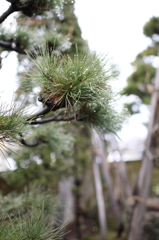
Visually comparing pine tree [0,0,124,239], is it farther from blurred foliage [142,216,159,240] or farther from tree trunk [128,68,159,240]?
blurred foliage [142,216,159,240]

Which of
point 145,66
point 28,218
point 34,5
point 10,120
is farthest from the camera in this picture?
point 145,66

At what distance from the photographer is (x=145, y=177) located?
97.9 inches

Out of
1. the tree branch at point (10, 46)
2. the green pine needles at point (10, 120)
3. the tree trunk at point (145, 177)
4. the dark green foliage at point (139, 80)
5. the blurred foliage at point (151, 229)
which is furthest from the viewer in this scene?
the dark green foliage at point (139, 80)

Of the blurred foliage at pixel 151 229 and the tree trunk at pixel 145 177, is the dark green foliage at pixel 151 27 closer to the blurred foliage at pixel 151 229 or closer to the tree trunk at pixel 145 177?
the tree trunk at pixel 145 177

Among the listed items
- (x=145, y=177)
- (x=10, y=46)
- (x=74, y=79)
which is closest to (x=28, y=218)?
(x=74, y=79)

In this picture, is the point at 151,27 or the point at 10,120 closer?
the point at 10,120

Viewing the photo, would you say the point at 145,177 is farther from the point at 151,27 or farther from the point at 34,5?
the point at 151,27

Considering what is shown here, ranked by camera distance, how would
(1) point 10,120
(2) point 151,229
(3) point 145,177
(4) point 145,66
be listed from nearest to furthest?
(1) point 10,120
(3) point 145,177
(2) point 151,229
(4) point 145,66

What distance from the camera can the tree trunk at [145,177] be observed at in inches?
93.4

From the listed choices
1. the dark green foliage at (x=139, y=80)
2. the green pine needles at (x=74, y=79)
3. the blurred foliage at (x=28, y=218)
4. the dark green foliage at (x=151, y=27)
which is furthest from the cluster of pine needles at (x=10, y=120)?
the dark green foliage at (x=151, y=27)

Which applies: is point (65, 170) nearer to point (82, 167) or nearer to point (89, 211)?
point (82, 167)

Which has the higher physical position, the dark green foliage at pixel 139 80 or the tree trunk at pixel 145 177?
the dark green foliage at pixel 139 80

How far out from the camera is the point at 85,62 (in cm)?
68

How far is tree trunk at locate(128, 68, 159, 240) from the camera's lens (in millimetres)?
2371
